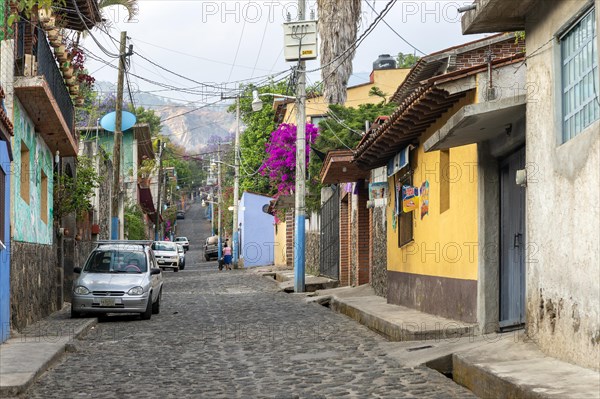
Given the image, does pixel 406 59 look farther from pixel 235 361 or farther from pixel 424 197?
pixel 235 361

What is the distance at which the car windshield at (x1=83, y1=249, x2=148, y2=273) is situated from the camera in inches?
810

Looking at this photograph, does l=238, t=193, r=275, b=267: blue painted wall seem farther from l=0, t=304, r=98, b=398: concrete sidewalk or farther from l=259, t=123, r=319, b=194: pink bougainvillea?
l=0, t=304, r=98, b=398: concrete sidewalk

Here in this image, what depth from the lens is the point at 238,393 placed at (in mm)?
9977

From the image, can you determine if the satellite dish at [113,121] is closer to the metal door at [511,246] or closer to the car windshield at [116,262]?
the car windshield at [116,262]

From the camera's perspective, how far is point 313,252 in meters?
39.4

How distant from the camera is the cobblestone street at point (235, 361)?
10.2 metres

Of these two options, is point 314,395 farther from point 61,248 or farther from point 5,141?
point 61,248

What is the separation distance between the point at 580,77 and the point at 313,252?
3012 centimetres

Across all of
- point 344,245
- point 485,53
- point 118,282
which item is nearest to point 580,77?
point 485,53

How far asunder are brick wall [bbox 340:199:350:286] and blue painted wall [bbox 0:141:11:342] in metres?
16.3

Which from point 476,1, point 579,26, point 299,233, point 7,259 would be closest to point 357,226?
point 299,233

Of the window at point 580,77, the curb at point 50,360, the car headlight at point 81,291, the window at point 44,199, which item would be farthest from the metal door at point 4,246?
the window at point 580,77

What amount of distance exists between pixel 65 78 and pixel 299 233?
1053 cm

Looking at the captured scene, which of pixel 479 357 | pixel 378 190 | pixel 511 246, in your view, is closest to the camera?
pixel 479 357
